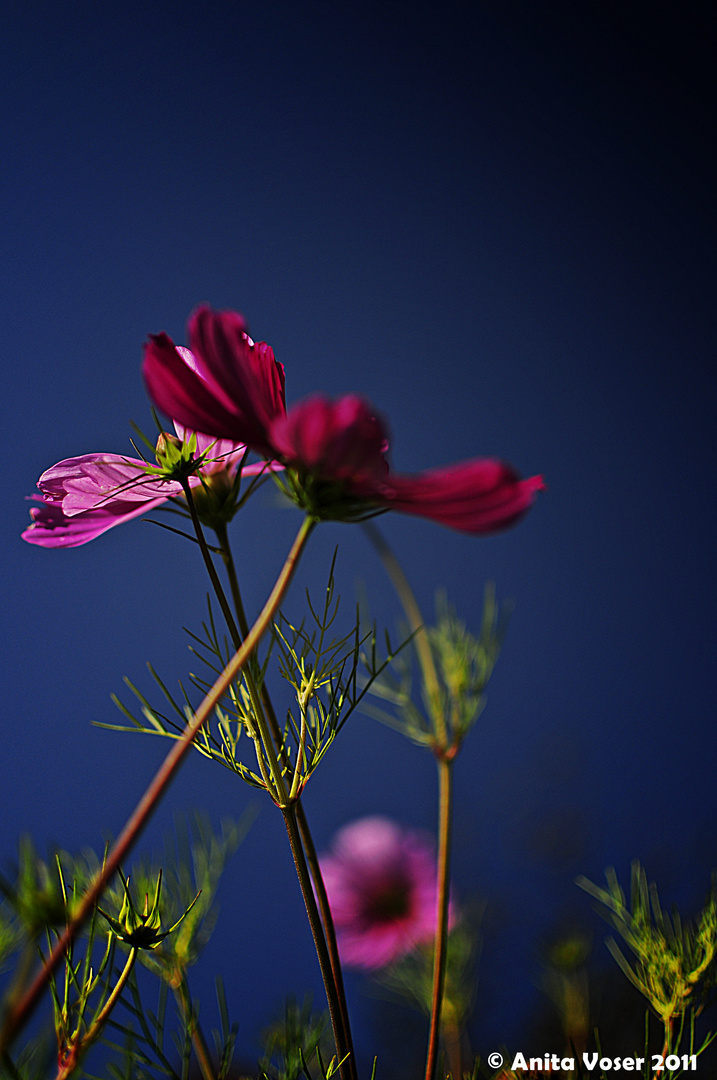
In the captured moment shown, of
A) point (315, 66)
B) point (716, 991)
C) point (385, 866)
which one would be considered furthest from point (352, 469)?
point (315, 66)

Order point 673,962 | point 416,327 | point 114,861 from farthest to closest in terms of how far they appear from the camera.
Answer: point 416,327 < point 673,962 < point 114,861

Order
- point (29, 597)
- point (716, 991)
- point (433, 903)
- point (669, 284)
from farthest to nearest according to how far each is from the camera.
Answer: point (669, 284), point (29, 597), point (433, 903), point (716, 991)

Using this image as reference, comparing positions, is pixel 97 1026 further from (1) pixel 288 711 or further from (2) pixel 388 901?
(2) pixel 388 901

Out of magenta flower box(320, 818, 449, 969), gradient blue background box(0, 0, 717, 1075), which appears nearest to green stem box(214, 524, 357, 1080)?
magenta flower box(320, 818, 449, 969)

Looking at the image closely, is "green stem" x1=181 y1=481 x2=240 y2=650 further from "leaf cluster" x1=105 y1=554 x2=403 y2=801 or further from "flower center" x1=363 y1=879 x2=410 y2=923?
"flower center" x1=363 y1=879 x2=410 y2=923

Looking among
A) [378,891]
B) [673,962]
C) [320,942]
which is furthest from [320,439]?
[378,891]

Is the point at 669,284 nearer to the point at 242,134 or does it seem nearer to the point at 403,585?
the point at 242,134
